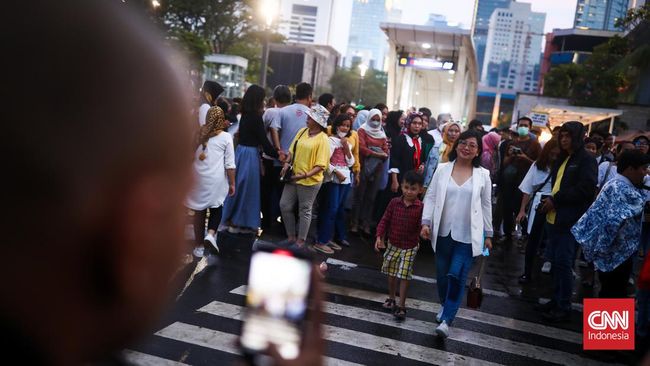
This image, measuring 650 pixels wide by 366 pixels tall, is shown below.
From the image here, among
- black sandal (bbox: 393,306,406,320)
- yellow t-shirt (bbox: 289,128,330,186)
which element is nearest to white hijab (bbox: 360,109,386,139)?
yellow t-shirt (bbox: 289,128,330,186)

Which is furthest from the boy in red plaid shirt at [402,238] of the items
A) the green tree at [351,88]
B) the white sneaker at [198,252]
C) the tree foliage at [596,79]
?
the green tree at [351,88]

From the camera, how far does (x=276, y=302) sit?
47.4 inches

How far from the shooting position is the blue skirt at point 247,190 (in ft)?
29.5

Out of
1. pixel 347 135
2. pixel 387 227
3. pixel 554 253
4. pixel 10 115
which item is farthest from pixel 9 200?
pixel 347 135

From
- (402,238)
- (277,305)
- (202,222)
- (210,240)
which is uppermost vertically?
(277,305)

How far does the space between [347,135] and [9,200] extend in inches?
346

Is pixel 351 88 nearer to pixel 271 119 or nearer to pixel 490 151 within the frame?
pixel 490 151

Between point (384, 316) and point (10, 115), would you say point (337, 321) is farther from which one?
point (10, 115)

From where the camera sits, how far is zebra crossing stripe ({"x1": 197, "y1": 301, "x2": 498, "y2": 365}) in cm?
537

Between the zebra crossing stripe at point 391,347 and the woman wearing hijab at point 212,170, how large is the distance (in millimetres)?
2016

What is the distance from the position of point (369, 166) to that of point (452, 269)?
4.53 m

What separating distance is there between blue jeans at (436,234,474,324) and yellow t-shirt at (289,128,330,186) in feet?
8.49

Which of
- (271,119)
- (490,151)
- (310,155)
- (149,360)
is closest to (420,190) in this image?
(310,155)

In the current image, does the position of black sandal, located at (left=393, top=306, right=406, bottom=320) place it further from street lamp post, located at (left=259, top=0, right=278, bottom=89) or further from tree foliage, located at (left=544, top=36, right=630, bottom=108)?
tree foliage, located at (left=544, top=36, right=630, bottom=108)
